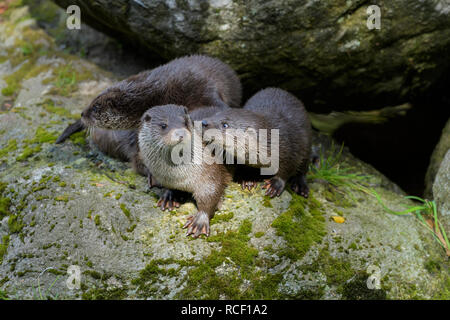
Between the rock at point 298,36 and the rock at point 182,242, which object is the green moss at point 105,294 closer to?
the rock at point 182,242

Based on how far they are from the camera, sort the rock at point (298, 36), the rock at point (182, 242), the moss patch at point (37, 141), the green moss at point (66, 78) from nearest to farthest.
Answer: the rock at point (182, 242) → the moss patch at point (37, 141) → the rock at point (298, 36) → the green moss at point (66, 78)

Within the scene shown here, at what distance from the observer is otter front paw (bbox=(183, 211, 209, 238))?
107 inches

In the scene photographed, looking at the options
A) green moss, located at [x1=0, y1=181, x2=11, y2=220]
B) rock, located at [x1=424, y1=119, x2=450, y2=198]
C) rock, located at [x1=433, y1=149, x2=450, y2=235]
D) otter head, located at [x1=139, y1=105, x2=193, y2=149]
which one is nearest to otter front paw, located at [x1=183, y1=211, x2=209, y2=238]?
otter head, located at [x1=139, y1=105, x2=193, y2=149]

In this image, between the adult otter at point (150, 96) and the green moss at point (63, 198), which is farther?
the adult otter at point (150, 96)

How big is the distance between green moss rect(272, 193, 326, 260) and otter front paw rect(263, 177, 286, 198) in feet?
0.41

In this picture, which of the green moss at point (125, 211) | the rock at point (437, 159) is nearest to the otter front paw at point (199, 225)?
the green moss at point (125, 211)

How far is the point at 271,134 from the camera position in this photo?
3.01m

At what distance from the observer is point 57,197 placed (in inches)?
114

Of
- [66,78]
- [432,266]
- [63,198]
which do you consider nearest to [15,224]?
[63,198]

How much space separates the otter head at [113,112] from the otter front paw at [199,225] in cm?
104

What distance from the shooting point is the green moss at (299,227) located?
2.70 metres

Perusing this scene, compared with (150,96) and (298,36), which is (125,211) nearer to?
(150,96)

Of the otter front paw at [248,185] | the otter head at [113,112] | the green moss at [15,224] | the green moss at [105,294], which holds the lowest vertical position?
the green moss at [105,294]
